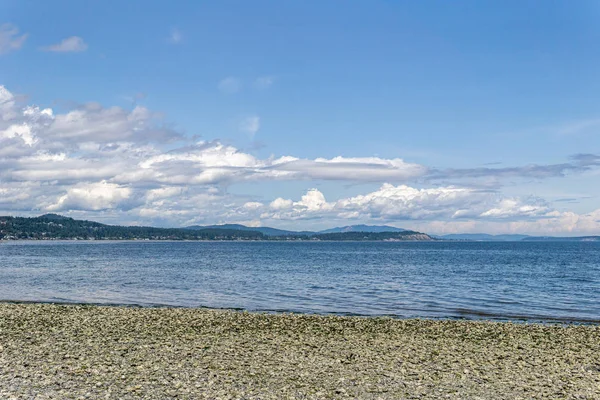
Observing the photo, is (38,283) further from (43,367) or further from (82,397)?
(82,397)

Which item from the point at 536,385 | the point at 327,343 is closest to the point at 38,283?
the point at 327,343

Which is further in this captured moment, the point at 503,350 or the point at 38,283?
the point at 38,283

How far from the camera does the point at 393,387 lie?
1664cm

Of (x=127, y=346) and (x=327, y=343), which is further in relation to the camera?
(x=327, y=343)

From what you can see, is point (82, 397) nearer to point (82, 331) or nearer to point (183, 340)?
point (183, 340)

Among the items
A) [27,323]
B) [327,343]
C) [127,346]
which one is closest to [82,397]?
[127,346]

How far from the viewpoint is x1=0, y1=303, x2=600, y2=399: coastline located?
53.4 feet

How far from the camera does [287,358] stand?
2052 centimetres

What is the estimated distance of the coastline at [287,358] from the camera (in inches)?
640

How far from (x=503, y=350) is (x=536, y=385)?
5930 millimetres

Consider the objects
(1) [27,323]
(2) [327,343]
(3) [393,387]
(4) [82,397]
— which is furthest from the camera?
(1) [27,323]

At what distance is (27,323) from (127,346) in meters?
8.90

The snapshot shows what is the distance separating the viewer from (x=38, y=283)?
59.0 m

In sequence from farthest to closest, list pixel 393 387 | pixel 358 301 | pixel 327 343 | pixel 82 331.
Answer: pixel 358 301
pixel 82 331
pixel 327 343
pixel 393 387
